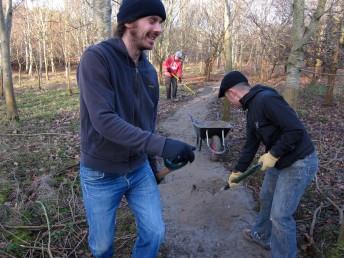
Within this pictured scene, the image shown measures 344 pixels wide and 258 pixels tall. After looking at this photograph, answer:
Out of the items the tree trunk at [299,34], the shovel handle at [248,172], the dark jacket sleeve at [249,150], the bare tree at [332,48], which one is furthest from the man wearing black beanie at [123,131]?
the bare tree at [332,48]

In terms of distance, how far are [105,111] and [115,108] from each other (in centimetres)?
23

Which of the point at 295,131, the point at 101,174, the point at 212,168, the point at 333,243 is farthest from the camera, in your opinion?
the point at 212,168

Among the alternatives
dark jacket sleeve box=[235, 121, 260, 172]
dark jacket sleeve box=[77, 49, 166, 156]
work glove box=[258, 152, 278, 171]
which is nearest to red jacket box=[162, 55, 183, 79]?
dark jacket sleeve box=[235, 121, 260, 172]

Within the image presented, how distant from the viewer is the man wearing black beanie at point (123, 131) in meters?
2.05

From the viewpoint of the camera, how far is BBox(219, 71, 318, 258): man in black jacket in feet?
9.71

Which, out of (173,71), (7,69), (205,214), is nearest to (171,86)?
(173,71)

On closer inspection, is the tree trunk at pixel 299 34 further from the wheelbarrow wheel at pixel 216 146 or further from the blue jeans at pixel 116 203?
the blue jeans at pixel 116 203

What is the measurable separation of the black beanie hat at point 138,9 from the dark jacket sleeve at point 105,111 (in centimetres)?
33

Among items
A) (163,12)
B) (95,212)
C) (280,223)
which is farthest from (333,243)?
(163,12)

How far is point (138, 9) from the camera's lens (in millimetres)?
2164

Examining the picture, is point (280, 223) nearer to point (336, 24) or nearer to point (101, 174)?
point (101, 174)

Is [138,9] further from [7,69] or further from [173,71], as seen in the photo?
[173,71]

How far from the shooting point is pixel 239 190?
5.31 metres

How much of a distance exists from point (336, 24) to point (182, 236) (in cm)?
1256
